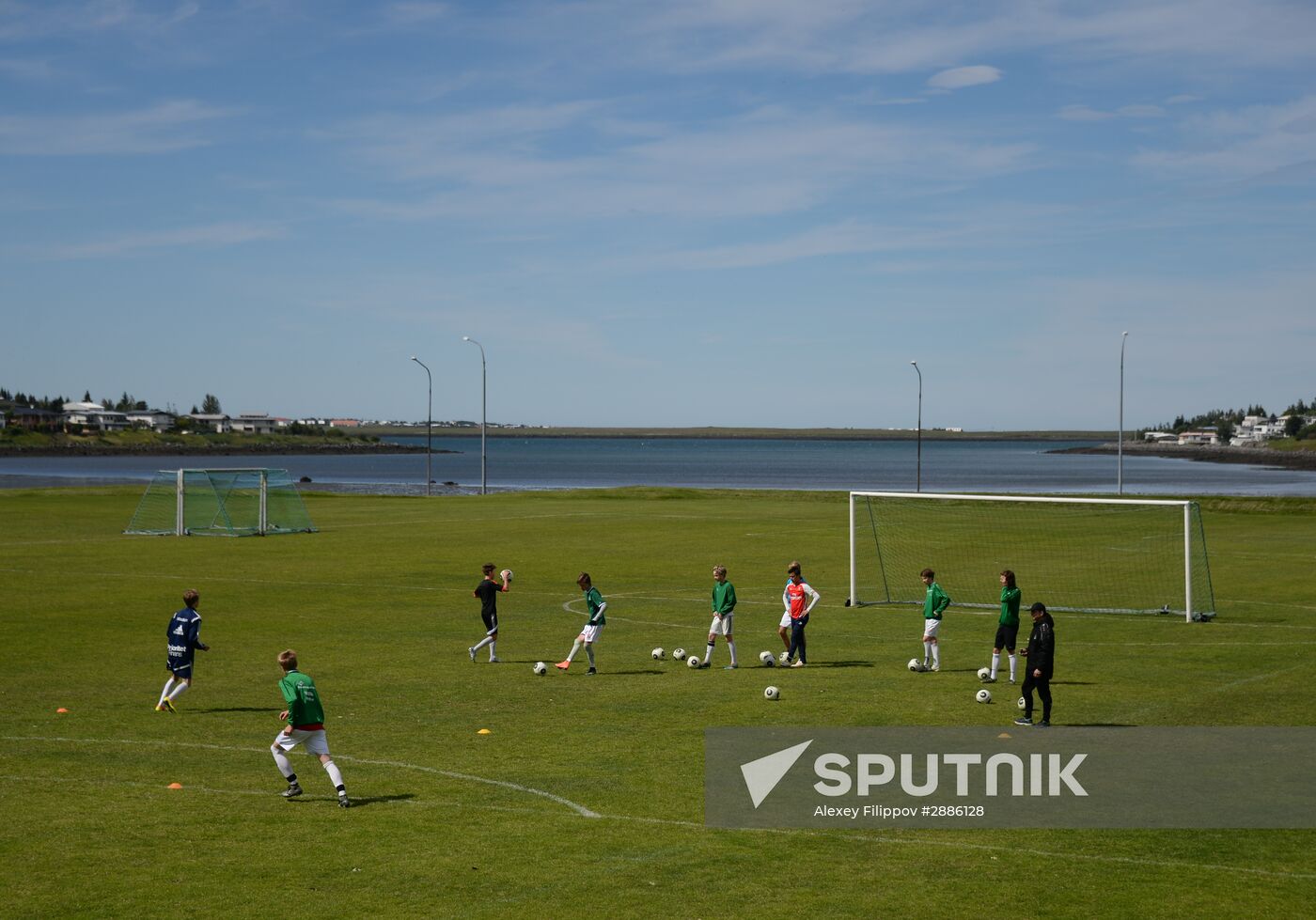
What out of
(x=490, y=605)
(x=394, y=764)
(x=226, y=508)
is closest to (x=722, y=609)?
(x=490, y=605)

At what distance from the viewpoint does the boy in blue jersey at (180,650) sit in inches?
834

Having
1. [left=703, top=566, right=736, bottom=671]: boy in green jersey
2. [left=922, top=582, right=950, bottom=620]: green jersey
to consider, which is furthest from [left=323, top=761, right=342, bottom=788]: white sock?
[left=922, top=582, right=950, bottom=620]: green jersey

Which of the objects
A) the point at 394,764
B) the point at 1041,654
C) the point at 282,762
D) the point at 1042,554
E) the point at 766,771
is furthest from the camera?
the point at 1042,554

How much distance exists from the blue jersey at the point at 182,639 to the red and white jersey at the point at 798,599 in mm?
10550

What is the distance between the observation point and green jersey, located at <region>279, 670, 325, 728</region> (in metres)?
15.5

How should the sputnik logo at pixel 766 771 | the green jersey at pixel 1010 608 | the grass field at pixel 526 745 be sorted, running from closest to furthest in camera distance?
the grass field at pixel 526 745 → the sputnik logo at pixel 766 771 → the green jersey at pixel 1010 608

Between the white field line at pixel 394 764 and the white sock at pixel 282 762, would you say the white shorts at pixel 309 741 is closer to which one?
the white sock at pixel 282 762

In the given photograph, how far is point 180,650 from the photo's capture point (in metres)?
21.2

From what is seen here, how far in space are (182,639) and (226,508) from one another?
141 ft

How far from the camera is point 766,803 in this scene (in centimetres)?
1586

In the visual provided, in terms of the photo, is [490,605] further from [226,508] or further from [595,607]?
[226,508]

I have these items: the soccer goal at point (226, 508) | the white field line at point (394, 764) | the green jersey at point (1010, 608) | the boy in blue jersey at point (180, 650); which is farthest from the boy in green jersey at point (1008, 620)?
the soccer goal at point (226, 508)

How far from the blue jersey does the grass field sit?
90 cm

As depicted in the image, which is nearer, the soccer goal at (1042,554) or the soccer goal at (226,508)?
the soccer goal at (1042,554)
